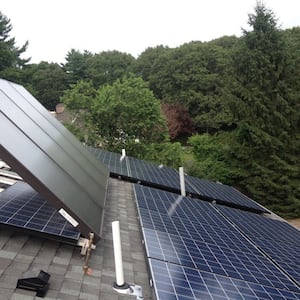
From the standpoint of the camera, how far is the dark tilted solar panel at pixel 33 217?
160 inches

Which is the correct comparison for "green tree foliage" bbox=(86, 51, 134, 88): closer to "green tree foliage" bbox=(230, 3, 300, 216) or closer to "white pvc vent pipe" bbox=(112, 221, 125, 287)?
"green tree foliage" bbox=(230, 3, 300, 216)

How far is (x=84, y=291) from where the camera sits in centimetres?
354

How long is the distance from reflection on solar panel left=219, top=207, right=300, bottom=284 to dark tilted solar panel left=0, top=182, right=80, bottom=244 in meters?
3.31

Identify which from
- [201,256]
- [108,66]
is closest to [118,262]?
[201,256]

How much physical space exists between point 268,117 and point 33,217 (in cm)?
2101

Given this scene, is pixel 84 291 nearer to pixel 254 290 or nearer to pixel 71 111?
pixel 254 290

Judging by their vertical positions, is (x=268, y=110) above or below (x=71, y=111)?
above

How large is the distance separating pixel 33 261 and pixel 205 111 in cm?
4573

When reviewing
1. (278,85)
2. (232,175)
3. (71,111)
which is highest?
(278,85)

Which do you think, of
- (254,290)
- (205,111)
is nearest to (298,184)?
(254,290)

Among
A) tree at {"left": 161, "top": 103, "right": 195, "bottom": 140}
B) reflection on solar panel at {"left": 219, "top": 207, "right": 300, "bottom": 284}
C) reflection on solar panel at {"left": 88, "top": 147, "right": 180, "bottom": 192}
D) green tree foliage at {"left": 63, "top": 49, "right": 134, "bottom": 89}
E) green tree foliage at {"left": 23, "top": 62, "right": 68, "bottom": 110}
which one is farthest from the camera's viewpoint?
green tree foliage at {"left": 63, "top": 49, "right": 134, "bottom": 89}

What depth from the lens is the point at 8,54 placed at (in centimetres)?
4459

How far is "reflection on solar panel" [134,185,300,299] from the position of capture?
12.4 ft

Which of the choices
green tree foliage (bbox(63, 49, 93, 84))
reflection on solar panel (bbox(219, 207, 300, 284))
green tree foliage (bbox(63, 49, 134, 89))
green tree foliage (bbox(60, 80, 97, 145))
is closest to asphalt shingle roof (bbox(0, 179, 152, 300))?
reflection on solar panel (bbox(219, 207, 300, 284))
